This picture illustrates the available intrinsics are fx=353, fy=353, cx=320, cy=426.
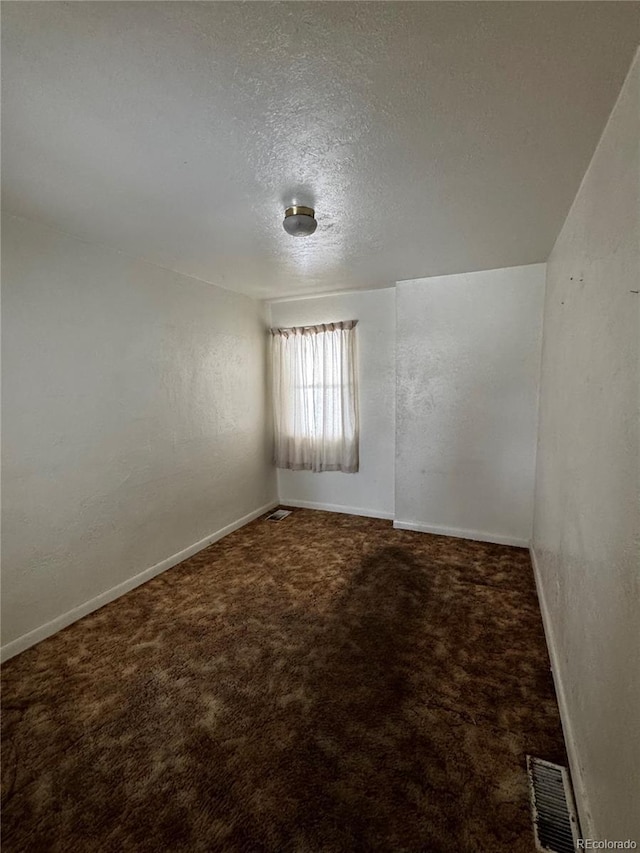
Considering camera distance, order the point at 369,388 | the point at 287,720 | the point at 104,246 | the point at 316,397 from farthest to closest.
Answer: the point at 316,397
the point at 369,388
the point at 104,246
the point at 287,720

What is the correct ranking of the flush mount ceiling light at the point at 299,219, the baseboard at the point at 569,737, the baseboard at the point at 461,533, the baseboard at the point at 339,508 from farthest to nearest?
the baseboard at the point at 339,508
the baseboard at the point at 461,533
the flush mount ceiling light at the point at 299,219
the baseboard at the point at 569,737

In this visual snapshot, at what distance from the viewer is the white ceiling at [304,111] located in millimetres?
856

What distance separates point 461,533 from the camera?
3.21 meters

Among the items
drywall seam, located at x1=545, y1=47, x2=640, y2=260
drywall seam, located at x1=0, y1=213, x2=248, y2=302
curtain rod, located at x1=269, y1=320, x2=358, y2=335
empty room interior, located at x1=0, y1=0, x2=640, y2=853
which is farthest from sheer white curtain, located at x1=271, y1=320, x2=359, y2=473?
drywall seam, located at x1=545, y1=47, x2=640, y2=260

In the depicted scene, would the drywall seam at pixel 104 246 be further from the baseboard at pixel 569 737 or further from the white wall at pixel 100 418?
the baseboard at pixel 569 737

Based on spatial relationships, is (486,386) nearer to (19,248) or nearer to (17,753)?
(19,248)

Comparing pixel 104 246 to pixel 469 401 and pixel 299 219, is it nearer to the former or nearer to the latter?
pixel 299 219

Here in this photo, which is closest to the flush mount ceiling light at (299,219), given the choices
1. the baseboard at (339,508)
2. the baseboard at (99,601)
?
the baseboard at (99,601)

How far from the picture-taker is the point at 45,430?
2002 mm

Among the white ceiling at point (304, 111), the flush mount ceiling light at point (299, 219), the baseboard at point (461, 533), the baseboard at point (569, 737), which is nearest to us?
the white ceiling at point (304, 111)

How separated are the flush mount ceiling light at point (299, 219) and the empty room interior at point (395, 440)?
0.01m

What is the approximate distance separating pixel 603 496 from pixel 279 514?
3221 millimetres

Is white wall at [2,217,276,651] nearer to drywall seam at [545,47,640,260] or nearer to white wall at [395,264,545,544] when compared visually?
white wall at [395,264,545,544]

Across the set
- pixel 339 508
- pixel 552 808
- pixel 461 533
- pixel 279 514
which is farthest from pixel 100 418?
pixel 461 533
